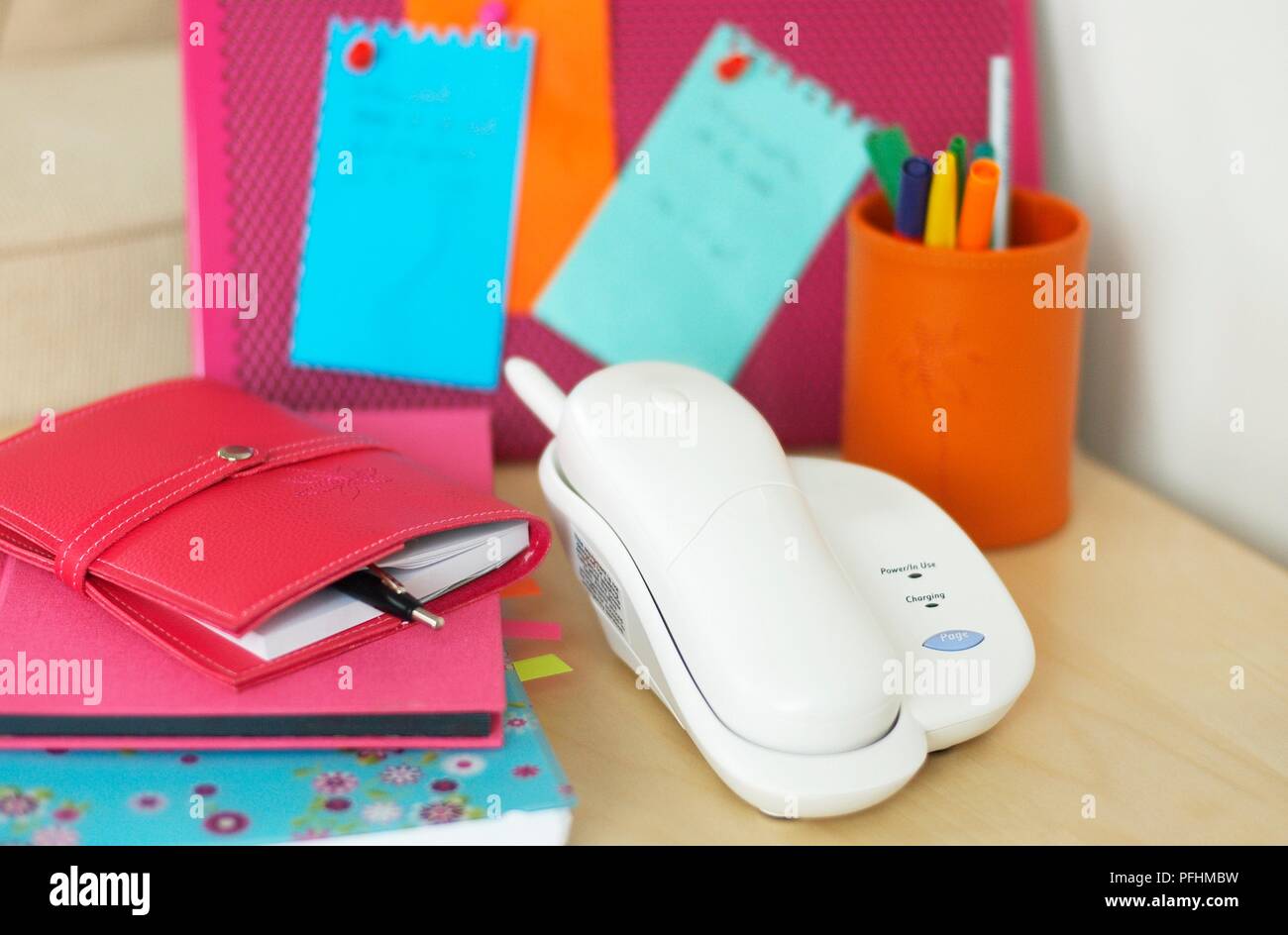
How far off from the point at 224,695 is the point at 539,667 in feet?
0.46

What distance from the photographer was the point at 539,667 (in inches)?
22.2

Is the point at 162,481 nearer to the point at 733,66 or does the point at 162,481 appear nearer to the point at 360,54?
the point at 360,54

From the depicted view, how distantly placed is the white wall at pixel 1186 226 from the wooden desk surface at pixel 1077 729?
0.05 meters

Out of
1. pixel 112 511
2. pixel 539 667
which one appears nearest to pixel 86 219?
pixel 112 511

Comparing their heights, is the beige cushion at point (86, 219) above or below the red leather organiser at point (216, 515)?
above

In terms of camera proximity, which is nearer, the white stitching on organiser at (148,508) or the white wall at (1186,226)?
the white stitching on organiser at (148,508)

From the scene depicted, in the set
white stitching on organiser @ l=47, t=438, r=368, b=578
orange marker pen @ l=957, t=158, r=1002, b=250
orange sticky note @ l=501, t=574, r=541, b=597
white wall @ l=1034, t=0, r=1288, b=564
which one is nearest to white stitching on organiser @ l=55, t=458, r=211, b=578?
white stitching on organiser @ l=47, t=438, r=368, b=578

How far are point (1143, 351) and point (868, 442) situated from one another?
0.56 ft

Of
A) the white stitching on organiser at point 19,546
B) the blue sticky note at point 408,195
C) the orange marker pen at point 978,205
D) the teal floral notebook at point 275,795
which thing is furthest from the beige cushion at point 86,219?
the orange marker pen at point 978,205

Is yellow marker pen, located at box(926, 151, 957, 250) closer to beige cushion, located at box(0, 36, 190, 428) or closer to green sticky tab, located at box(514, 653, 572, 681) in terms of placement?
green sticky tab, located at box(514, 653, 572, 681)

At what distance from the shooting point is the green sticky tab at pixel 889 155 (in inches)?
25.3

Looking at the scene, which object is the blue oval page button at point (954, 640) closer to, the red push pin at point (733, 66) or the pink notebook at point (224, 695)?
the pink notebook at point (224, 695)

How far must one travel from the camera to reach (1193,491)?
0.71 metres

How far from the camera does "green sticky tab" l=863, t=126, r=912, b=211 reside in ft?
2.11
